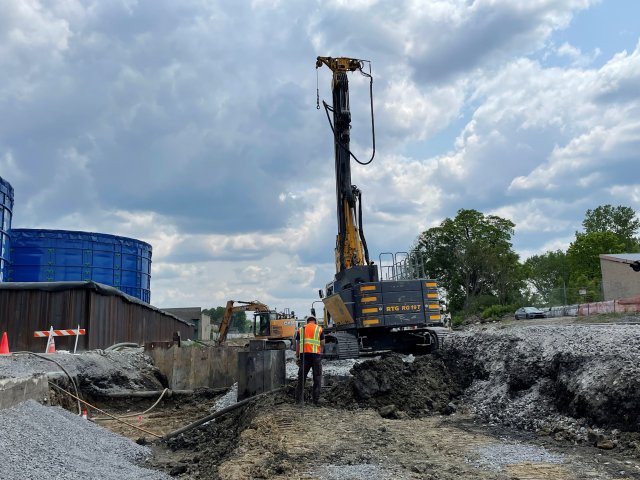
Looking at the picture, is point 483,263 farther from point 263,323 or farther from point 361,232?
point 361,232

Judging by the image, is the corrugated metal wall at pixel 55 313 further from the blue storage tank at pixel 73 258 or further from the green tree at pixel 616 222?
the green tree at pixel 616 222

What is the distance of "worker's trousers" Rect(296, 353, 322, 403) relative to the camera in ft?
31.3

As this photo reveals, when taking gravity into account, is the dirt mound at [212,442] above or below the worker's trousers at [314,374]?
below

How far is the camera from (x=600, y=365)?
7820 millimetres

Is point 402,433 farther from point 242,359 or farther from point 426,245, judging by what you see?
point 426,245

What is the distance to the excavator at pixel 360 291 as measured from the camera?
14.2 m

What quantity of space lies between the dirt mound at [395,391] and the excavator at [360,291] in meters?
3.56

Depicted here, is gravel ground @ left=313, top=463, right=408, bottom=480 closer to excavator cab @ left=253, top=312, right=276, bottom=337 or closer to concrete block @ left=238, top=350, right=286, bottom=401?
concrete block @ left=238, top=350, right=286, bottom=401

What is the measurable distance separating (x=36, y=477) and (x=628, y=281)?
150 feet

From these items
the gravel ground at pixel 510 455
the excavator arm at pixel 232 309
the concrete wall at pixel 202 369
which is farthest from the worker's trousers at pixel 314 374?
the excavator arm at pixel 232 309

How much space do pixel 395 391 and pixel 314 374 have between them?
137 cm

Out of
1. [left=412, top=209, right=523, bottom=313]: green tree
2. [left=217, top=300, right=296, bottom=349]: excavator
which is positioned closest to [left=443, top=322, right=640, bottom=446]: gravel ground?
[left=217, top=300, right=296, bottom=349]: excavator

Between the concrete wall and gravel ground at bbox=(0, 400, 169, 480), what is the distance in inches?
260

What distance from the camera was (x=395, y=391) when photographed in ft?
31.5
